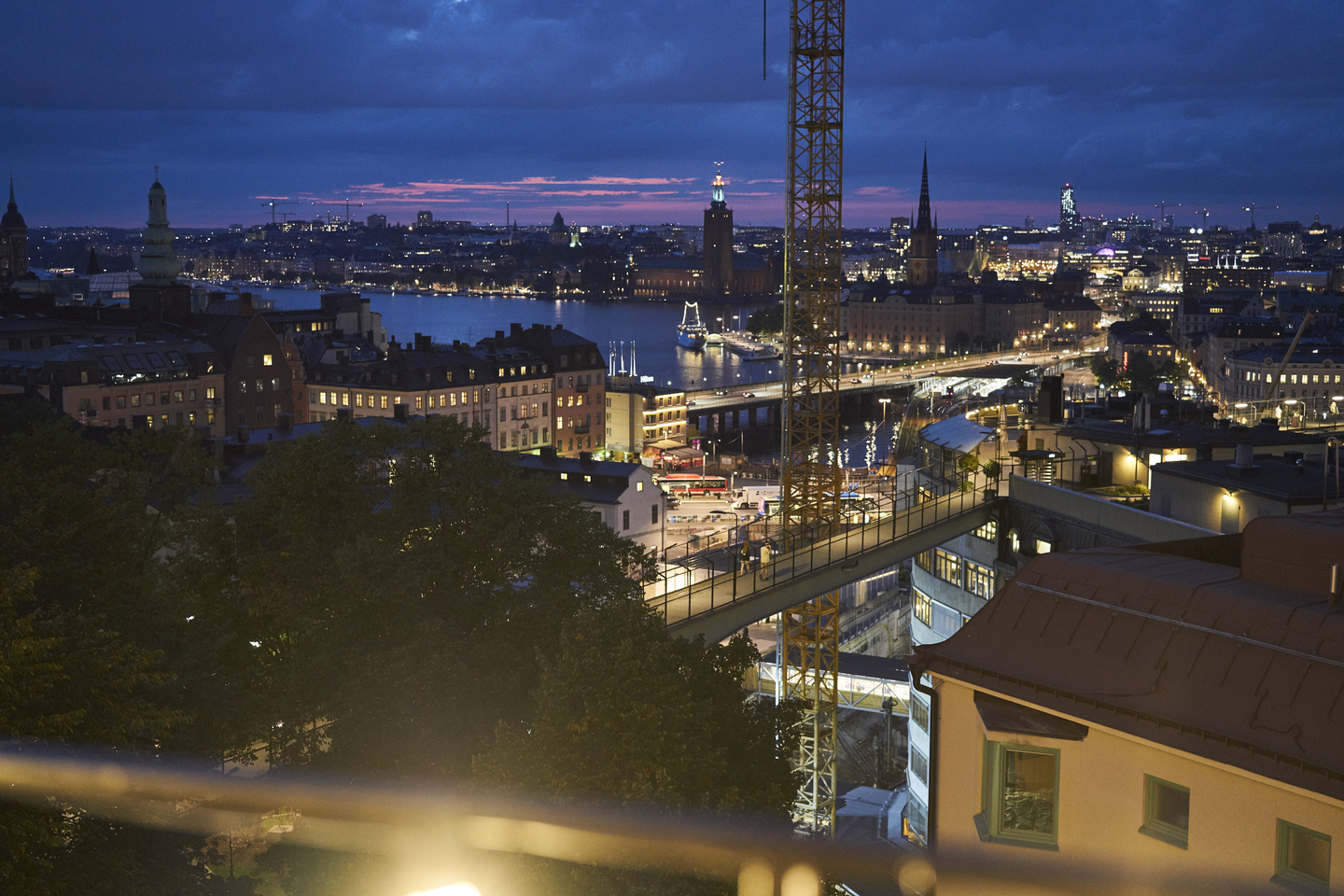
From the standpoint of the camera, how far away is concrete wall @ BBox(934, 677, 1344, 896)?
3.47 meters

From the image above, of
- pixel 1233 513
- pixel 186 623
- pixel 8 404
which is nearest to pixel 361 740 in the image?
pixel 186 623

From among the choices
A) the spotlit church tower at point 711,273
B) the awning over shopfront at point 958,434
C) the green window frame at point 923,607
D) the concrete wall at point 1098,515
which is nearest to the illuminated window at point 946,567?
the green window frame at point 923,607

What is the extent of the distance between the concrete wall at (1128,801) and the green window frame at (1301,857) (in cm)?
2

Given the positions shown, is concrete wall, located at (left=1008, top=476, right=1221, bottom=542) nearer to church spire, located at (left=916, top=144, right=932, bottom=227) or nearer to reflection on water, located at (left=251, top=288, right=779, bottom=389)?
reflection on water, located at (left=251, top=288, right=779, bottom=389)

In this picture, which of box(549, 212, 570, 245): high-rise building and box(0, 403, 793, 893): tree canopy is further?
box(549, 212, 570, 245): high-rise building

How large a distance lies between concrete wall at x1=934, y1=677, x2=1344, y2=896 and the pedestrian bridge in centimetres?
302

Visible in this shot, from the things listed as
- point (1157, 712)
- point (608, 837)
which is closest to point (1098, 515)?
point (1157, 712)

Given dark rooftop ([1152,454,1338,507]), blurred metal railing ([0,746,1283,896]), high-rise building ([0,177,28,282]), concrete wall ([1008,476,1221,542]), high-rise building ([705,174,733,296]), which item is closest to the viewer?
blurred metal railing ([0,746,1283,896])

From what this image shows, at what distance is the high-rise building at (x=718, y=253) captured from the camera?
3730 inches

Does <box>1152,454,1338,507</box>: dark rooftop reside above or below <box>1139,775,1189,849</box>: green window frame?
above

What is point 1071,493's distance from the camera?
8.73 metres

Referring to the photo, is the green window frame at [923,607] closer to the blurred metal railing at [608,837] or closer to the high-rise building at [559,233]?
the blurred metal railing at [608,837]

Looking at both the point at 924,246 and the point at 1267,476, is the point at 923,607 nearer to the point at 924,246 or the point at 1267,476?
the point at 1267,476

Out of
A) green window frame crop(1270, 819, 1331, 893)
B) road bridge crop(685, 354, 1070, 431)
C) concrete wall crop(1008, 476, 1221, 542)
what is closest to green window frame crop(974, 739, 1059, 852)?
green window frame crop(1270, 819, 1331, 893)
